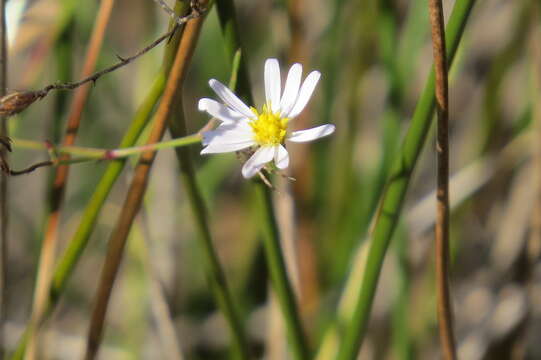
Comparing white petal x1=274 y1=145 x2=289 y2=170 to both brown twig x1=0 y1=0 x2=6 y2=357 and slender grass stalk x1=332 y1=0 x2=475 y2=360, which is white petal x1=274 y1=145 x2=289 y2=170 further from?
brown twig x1=0 y1=0 x2=6 y2=357

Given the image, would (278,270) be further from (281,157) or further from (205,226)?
(281,157)

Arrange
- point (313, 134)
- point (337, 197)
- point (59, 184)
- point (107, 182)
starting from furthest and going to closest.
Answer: point (337, 197) → point (59, 184) → point (107, 182) → point (313, 134)

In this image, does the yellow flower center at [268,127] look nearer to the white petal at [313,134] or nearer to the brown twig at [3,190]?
the white petal at [313,134]

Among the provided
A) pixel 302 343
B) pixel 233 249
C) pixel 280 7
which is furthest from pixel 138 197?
pixel 233 249

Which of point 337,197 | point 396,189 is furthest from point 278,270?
point 337,197

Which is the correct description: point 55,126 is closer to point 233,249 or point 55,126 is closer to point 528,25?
point 528,25

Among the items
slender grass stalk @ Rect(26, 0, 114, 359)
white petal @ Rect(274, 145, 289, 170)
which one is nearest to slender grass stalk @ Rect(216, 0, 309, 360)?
white petal @ Rect(274, 145, 289, 170)
